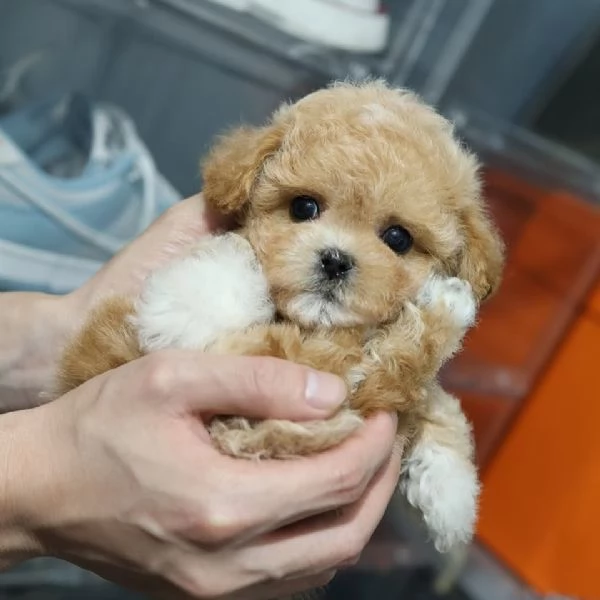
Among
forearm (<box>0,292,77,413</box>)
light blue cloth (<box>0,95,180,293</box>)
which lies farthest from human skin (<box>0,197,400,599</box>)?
light blue cloth (<box>0,95,180,293</box>)

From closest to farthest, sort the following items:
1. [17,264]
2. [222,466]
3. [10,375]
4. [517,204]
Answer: [222,466]
[10,375]
[17,264]
[517,204]

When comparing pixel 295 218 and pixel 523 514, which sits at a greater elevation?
pixel 295 218

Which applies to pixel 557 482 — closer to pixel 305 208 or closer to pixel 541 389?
pixel 541 389

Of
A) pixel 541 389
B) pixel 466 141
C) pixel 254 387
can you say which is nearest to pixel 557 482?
pixel 541 389

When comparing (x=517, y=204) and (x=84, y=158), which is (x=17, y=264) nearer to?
(x=84, y=158)

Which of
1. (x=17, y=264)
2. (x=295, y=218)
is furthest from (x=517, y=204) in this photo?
(x=295, y=218)

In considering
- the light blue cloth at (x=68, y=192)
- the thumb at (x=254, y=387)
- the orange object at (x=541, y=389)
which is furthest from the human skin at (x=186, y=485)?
the orange object at (x=541, y=389)
